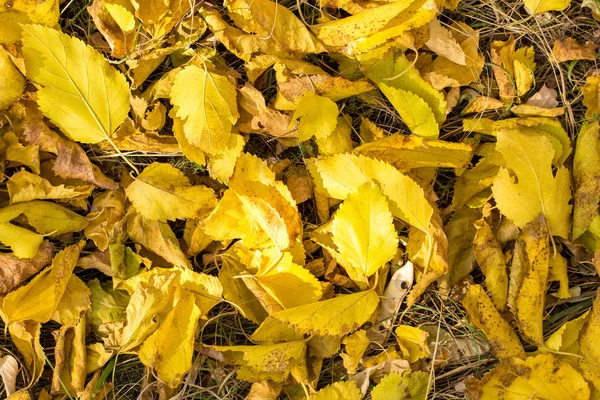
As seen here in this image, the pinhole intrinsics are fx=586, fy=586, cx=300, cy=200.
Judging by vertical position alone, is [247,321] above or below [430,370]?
above

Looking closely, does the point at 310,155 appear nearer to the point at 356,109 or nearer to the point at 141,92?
the point at 356,109

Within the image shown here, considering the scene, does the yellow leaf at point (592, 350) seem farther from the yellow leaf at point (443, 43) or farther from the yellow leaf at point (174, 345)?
the yellow leaf at point (174, 345)

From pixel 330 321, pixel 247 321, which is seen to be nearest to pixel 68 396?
pixel 247 321

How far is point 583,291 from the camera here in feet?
3.85

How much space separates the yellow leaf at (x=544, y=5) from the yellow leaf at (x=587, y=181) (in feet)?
0.78

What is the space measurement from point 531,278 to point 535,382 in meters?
0.19

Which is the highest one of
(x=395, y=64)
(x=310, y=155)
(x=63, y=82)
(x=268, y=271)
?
(x=63, y=82)

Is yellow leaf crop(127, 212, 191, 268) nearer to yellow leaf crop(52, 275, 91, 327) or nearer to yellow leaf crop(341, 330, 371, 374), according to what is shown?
yellow leaf crop(52, 275, 91, 327)

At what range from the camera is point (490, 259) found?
111 cm

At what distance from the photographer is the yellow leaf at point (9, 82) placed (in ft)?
3.61

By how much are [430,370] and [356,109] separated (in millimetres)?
537

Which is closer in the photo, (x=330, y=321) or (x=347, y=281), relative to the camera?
(x=330, y=321)

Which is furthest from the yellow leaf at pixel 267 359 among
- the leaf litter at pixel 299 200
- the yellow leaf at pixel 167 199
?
the yellow leaf at pixel 167 199

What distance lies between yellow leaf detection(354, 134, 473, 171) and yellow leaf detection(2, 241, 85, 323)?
0.60 metres
